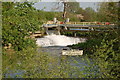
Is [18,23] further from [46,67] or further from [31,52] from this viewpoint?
[46,67]

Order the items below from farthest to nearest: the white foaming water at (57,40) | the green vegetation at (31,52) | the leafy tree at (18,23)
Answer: the white foaming water at (57,40) < the leafy tree at (18,23) < the green vegetation at (31,52)

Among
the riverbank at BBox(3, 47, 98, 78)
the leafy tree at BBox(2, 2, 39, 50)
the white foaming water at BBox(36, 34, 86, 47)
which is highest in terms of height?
the leafy tree at BBox(2, 2, 39, 50)

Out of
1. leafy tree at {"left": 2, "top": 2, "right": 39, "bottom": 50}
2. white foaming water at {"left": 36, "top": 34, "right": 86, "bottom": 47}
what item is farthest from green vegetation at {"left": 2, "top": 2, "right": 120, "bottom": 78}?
white foaming water at {"left": 36, "top": 34, "right": 86, "bottom": 47}

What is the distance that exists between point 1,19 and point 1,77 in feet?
4.06

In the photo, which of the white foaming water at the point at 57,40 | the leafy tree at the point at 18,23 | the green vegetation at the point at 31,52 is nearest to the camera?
the green vegetation at the point at 31,52

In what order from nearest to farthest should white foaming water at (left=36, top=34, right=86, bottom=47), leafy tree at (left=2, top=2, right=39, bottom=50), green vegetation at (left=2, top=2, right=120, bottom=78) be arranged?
green vegetation at (left=2, top=2, right=120, bottom=78)
leafy tree at (left=2, top=2, right=39, bottom=50)
white foaming water at (left=36, top=34, right=86, bottom=47)

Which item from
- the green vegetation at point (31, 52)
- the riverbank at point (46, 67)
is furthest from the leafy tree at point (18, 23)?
the riverbank at point (46, 67)

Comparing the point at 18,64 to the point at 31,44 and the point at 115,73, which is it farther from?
the point at 115,73

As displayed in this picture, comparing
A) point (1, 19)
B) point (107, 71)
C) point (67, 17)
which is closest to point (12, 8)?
point (1, 19)

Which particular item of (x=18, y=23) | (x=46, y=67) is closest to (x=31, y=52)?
(x=46, y=67)

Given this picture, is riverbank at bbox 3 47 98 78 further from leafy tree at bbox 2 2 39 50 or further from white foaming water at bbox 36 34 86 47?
white foaming water at bbox 36 34 86 47

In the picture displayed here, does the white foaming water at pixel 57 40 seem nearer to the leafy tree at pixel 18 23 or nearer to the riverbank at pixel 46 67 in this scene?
the leafy tree at pixel 18 23

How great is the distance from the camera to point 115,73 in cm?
434

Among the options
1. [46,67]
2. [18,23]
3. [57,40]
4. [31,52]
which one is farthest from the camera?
[57,40]
